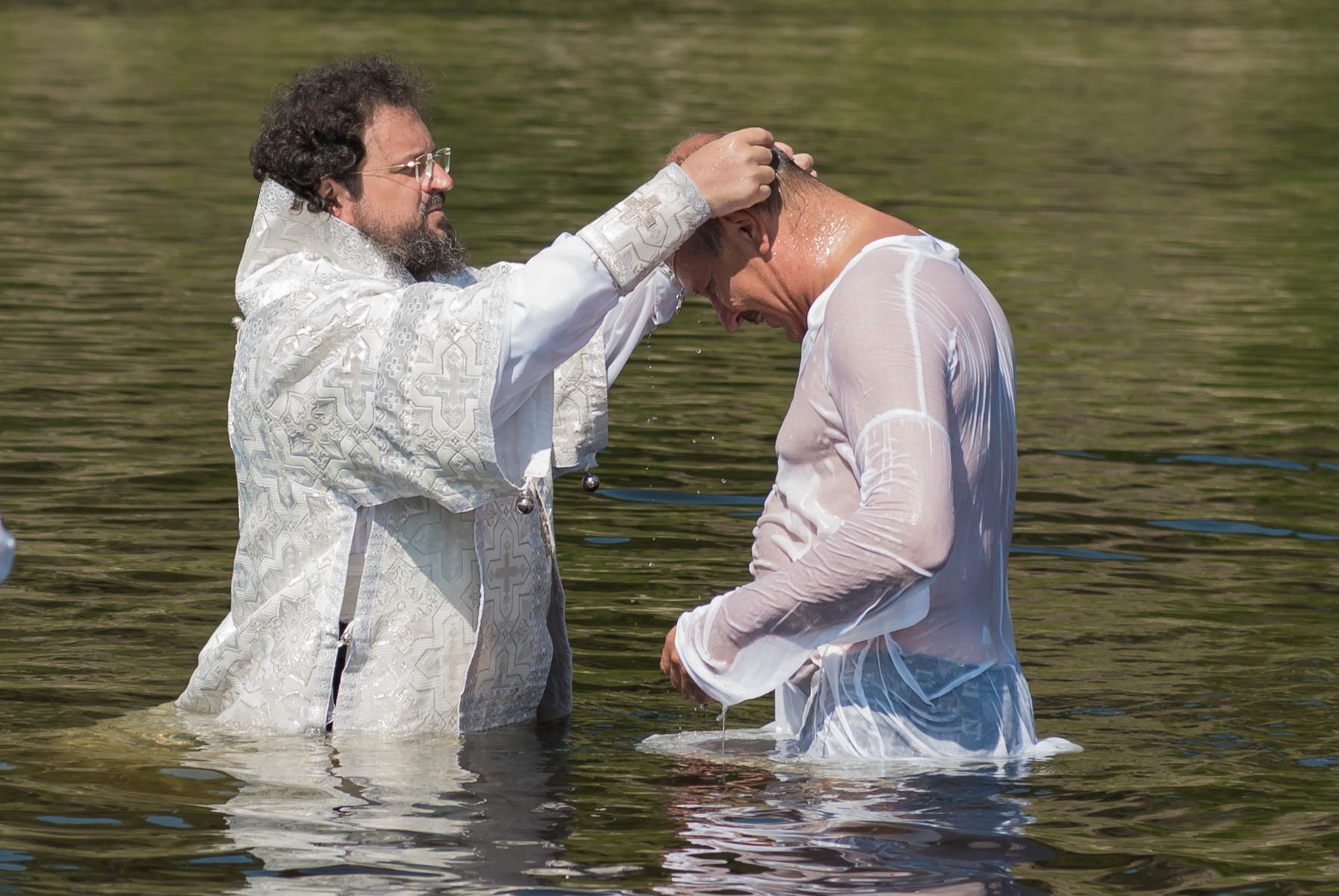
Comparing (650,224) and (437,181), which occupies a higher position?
(437,181)

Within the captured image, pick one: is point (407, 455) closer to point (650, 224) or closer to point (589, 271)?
point (589, 271)

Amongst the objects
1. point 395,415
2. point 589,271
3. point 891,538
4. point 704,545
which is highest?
point 589,271

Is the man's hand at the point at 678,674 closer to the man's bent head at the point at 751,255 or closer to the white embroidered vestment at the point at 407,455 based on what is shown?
the white embroidered vestment at the point at 407,455

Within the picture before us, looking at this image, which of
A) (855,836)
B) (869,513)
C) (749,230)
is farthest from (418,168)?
(855,836)

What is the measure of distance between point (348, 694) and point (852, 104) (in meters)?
26.8

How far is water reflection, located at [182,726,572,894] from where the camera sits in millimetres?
5387

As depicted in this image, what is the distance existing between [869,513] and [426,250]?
1.73 meters

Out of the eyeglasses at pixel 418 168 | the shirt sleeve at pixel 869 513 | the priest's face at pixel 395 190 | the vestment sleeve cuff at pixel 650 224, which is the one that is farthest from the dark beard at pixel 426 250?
the shirt sleeve at pixel 869 513

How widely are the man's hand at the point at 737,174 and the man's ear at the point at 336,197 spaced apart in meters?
1.16

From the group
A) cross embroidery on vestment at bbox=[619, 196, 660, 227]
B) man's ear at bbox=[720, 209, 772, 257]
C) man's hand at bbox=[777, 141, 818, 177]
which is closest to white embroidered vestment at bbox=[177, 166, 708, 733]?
cross embroidery on vestment at bbox=[619, 196, 660, 227]

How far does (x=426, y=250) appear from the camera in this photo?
6.07 metres

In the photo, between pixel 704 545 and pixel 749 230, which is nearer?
pixel 749 230

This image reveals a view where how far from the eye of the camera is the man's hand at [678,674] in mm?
5312

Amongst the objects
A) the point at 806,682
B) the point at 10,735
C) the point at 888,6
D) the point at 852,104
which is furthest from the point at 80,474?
the point at 888,6
